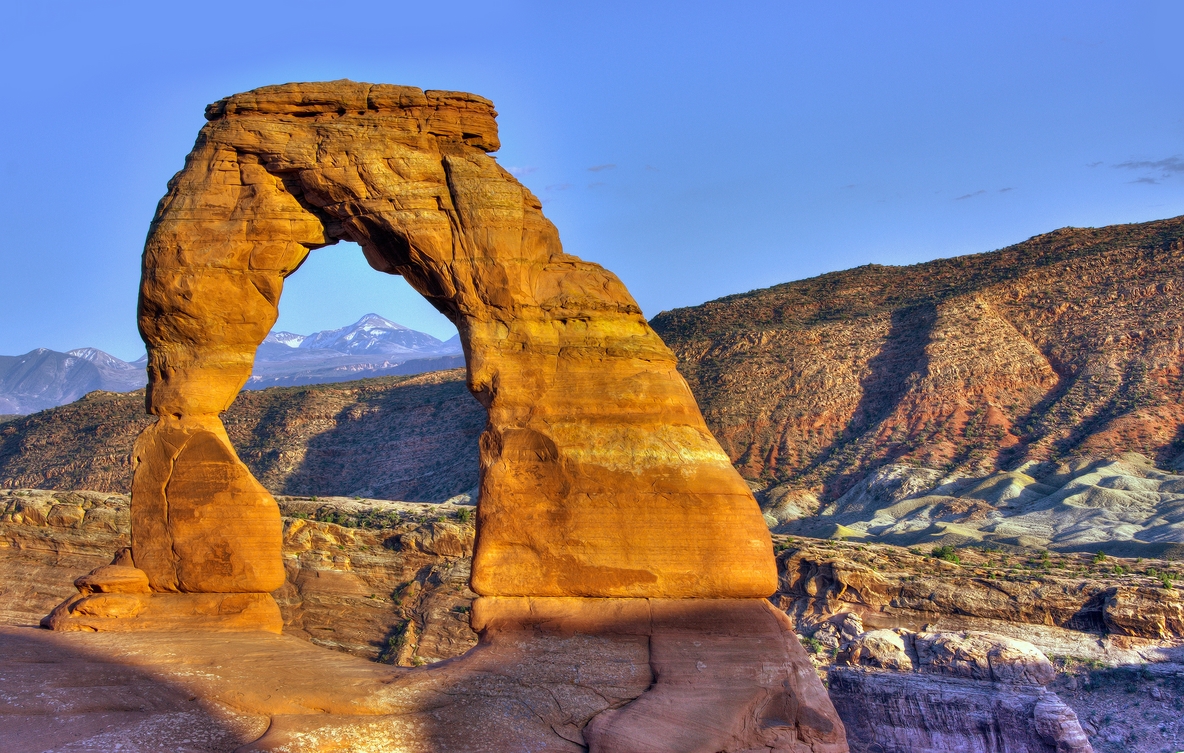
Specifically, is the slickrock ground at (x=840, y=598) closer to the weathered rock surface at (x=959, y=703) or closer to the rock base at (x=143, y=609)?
the weathered rock surface at (x=959, y=703)

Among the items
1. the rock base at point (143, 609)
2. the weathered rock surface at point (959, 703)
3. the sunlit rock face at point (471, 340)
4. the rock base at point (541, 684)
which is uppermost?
the sunlit rock face at point (471, 340)

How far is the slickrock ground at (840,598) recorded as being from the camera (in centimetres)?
1739

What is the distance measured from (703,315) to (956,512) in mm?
30609

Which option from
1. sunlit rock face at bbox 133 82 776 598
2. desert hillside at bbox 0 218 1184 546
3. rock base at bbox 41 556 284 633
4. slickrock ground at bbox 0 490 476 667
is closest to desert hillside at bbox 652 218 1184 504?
desert hillside at bbox 0 218 1184 546

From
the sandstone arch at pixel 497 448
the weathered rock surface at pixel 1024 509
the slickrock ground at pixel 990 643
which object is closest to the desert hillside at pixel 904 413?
the weathered rock surface at pixel 1024 509

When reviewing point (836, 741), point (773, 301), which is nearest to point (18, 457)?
point (773, 301)

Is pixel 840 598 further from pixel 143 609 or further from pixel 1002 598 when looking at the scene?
pixel 143 609

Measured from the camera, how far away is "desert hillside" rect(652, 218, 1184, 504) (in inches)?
1726

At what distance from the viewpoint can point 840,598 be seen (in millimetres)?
21750

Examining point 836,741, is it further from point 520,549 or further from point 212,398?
point 212,398

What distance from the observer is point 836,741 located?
9.28 m

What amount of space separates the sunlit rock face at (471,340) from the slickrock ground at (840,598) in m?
7.41

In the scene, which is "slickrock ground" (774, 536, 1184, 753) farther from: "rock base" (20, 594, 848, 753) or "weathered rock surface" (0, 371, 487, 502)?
"weathered rock surface" (0, 371, 487, 502)

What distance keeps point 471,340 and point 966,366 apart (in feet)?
143
